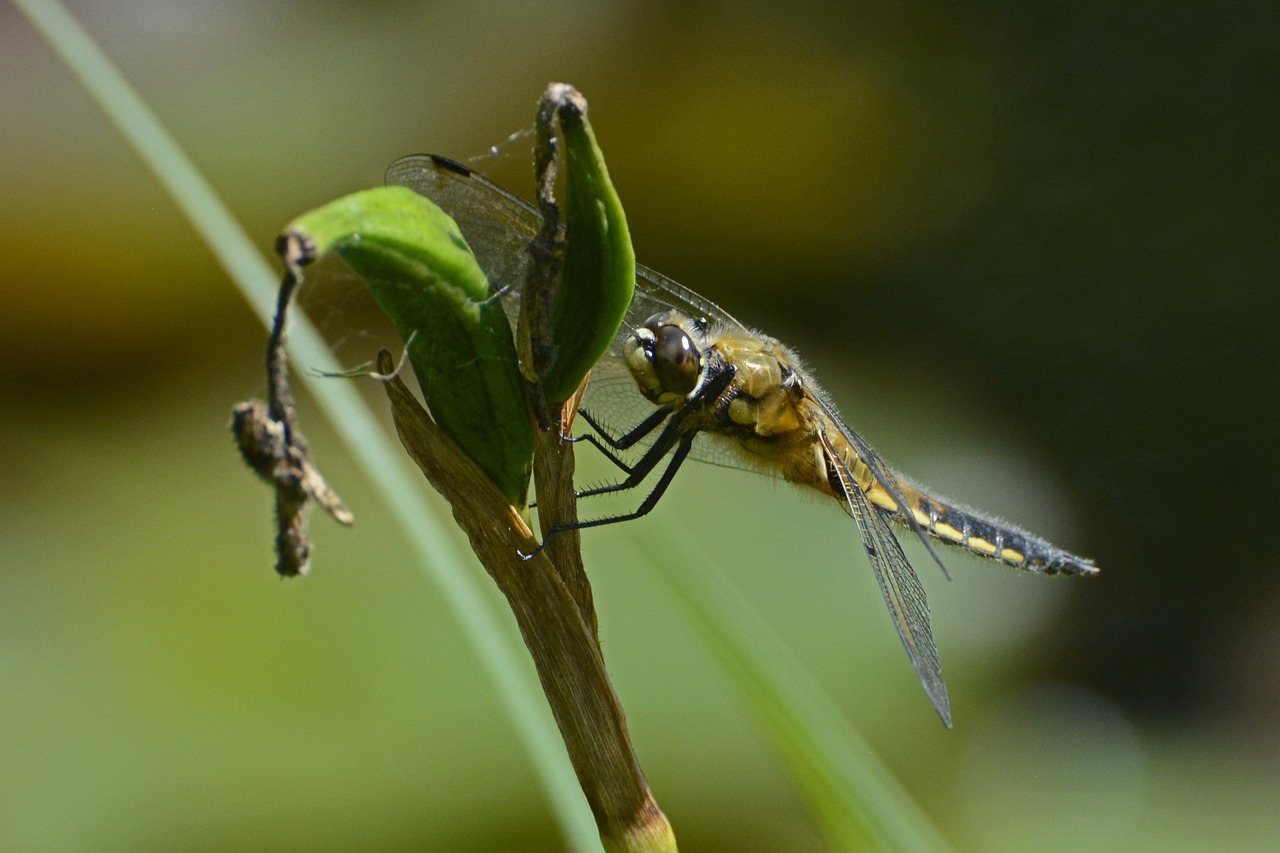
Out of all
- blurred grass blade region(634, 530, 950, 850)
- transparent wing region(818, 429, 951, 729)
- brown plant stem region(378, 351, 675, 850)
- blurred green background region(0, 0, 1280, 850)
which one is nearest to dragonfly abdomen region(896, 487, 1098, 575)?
transparent wing region(818, 429, 951, 729)

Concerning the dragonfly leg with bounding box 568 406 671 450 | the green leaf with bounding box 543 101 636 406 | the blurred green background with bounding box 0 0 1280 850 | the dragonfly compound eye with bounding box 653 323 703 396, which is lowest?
the blurred green background with bounding box 0 0 1280 850

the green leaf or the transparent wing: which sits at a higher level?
→ the green leaf

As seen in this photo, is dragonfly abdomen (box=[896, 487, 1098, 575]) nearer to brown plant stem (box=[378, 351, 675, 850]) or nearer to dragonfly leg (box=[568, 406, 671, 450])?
dragonfly leg (box=[568, 406, 671, 450])

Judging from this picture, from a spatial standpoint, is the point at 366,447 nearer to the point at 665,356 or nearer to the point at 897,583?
the point at 665,356

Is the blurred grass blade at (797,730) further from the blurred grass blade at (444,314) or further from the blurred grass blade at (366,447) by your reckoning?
the blurred grass blade at (444,314)

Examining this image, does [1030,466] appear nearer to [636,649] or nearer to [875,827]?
[636,649]
